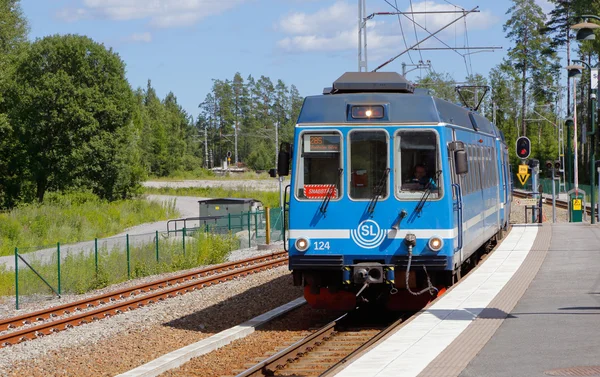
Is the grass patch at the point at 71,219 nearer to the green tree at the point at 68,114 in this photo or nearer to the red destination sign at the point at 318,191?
the green tree at the point at 68,114

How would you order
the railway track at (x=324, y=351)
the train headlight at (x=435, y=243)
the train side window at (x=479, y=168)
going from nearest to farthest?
the railway track at (x=324, y=351)
the train headlight at (x=435, y=243)
the train side window at (x=479, y=168)

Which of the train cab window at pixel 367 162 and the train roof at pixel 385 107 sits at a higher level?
the train roof at pixel 385 107

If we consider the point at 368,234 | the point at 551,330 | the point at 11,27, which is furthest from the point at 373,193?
the point at 11,27

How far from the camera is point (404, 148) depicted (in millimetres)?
13414

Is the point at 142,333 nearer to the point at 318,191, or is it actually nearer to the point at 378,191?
the point at 318,191

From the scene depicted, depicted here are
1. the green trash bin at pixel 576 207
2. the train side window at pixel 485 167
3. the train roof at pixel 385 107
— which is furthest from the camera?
the green trash bin at pixel 576 207

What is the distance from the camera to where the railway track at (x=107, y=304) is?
16328 mm

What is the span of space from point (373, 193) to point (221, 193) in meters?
64.4

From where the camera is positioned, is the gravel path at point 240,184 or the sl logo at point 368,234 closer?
the sl logo at point 368,234

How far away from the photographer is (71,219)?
163ft

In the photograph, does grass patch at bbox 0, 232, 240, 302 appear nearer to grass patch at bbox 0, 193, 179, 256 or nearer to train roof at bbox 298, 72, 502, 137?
grass patch at bbox 0, 193, 179, 256

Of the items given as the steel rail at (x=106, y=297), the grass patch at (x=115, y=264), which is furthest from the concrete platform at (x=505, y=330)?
the grass patch at (x=115, y=264)

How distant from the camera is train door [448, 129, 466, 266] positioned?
540 inches

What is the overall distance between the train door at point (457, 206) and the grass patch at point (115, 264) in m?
12.7
